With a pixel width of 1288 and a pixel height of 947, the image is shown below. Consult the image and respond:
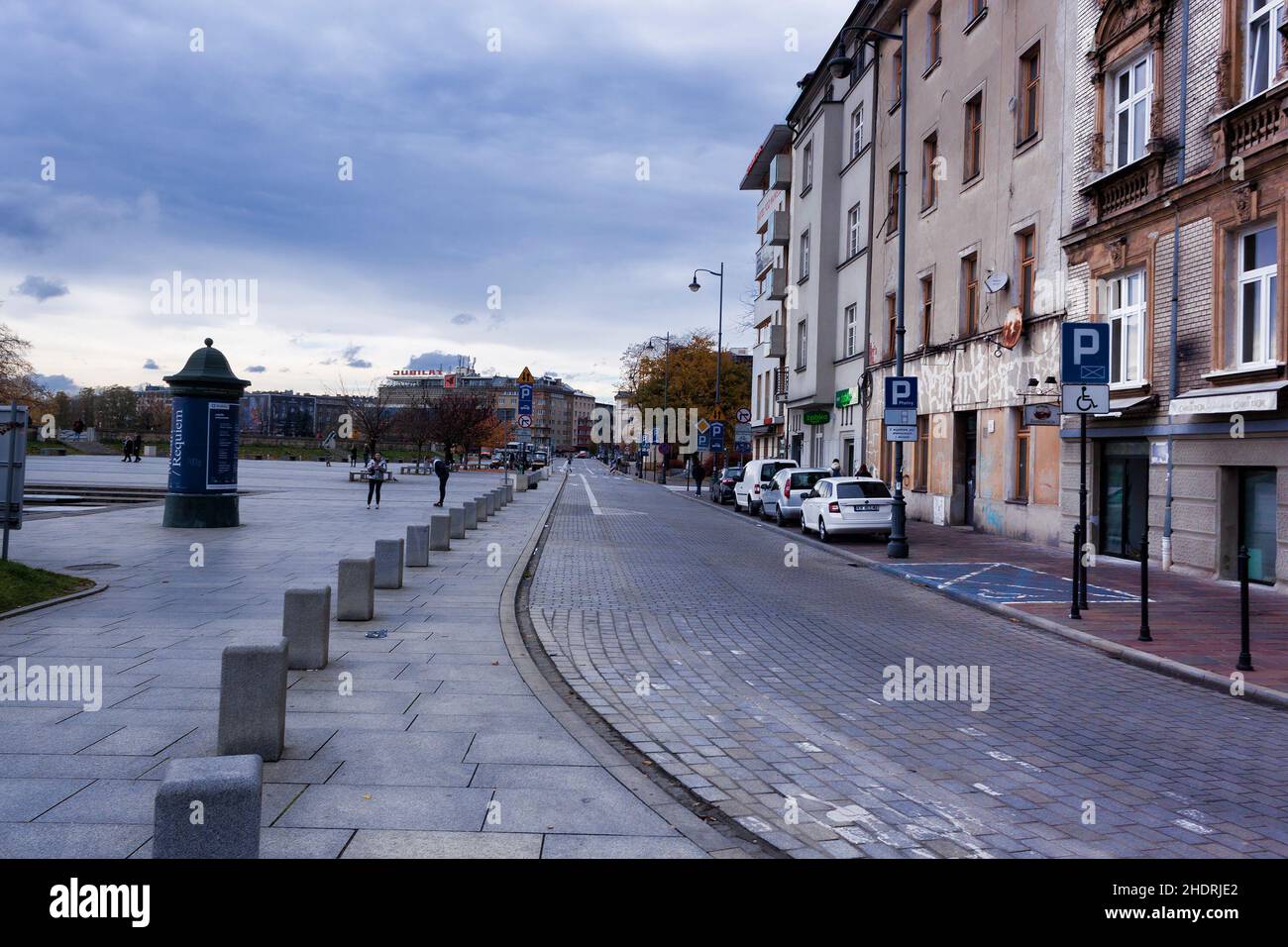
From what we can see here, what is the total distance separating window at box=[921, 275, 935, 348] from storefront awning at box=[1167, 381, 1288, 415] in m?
12.5

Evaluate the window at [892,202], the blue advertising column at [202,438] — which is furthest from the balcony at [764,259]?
the blue advertising column at [202,438]

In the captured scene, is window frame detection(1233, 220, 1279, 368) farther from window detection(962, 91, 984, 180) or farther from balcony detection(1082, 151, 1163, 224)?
window detection(962, 91, 984, 180)

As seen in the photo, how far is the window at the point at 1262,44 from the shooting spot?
45.2ft

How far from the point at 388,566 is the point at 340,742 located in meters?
6.67

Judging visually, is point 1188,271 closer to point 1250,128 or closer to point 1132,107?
point 1250,128

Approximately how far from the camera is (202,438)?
62.4 ft

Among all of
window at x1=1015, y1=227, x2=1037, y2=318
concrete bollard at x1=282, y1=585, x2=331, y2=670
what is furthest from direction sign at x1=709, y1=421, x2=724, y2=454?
concrete bollard at x1=282, y1=585, x2=331, y2=670

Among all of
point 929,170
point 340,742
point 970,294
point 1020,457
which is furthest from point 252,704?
point 929,170

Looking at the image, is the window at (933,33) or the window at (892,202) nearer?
the window at (933,33)

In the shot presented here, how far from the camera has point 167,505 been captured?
1950 centimetres

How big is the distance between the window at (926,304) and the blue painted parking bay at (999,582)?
12.1m

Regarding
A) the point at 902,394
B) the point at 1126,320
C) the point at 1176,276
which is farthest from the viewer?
the point at 902,394

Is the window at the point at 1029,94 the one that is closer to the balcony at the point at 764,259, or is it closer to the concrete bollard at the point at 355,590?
the concrete bollard at the point at 355,590
